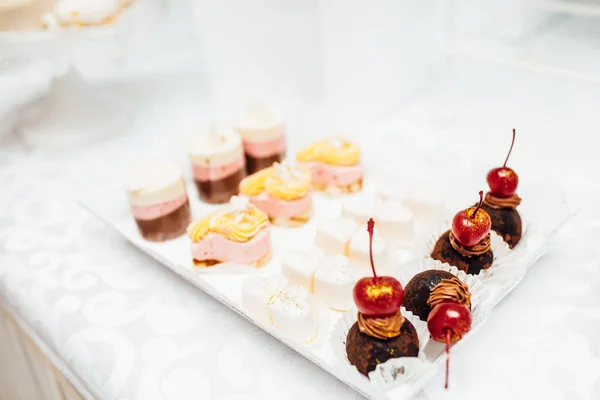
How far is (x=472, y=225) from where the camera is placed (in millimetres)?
812

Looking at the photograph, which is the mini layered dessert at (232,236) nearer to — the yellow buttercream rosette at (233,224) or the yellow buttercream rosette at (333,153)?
the yellow buttercream rosette at (233,224)

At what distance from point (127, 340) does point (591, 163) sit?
0.89 metres

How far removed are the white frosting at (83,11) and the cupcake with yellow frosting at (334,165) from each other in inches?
19.7

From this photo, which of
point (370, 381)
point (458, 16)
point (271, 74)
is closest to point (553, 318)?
point (370, 381)

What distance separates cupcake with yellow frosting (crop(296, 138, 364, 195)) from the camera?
114cm

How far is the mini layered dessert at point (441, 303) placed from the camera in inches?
28.1

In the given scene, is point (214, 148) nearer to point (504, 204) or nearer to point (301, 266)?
point (301, 266)

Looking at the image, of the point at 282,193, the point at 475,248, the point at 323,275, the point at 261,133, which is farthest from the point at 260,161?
the point at 475,248

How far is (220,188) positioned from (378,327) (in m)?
0.53

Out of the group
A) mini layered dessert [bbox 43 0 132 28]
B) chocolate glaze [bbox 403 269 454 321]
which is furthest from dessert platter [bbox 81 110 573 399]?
mini layered dessert [bbox 43 0 132 28]

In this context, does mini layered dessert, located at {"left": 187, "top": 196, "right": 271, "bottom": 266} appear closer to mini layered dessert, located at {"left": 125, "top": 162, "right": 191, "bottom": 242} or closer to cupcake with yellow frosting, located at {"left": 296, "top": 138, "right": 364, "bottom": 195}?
mini layered dessert, located at {"left": 125, "top": 162, "right": 191, "bottom": 242}

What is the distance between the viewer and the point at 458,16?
167 cm

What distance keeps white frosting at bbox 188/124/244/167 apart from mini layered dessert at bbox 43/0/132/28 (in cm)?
35

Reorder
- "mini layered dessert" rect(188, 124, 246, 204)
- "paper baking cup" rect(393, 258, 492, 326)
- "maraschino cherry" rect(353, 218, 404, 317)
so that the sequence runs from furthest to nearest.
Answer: "mini layered dessert" rect(188, 124, 246, 204) → "paper baking cup" rect(393, 258, 492, 326) → "maraschino cherry" rect(353, 218, 404, 317)
